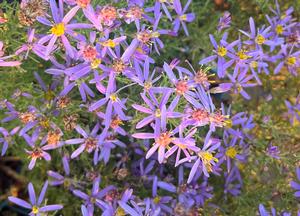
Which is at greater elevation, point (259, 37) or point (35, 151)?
point (259, 37)

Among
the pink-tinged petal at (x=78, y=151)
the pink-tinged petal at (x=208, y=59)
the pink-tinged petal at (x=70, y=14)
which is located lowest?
the pink-tinged petal at (x=78, y=151)

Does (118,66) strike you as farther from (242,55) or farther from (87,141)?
(242,55)

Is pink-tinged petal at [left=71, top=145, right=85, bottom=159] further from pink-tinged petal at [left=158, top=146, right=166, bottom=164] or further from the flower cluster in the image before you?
pink-tinged petal at [left=158, top=146, right=166, bottom=164]

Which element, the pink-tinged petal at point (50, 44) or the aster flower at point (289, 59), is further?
the aster flower at point (289, 59)

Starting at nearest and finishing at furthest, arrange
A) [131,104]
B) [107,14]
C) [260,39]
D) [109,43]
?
1. [107,14]
2. [109,43]
3. [131,104]
4. [260,39]

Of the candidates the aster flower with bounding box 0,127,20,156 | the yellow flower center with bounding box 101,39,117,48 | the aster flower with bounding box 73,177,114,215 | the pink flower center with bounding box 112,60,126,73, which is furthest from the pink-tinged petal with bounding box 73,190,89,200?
the yellow flower center with bounding box 101,39,117,48

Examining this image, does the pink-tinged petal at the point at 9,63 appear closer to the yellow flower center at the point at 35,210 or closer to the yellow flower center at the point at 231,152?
the yellow flower center at the point at 35,210

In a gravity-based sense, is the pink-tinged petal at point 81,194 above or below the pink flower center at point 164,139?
below

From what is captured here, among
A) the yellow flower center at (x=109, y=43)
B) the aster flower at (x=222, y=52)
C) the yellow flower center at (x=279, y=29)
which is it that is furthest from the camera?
the yellow flower center at (x=279, y=29)

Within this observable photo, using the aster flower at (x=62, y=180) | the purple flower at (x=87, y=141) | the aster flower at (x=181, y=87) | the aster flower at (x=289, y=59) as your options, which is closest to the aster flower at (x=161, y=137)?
the aster flower at (x=181, y=87)

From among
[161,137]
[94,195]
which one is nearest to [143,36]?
[161,137]

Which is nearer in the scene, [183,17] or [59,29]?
[59,29]
